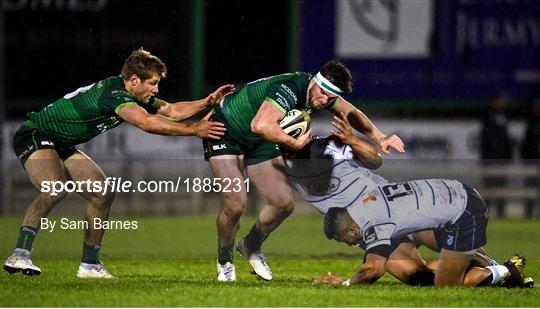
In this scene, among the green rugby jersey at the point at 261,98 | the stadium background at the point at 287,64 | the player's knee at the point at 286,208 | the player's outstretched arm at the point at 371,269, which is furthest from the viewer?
the stadium background at the point at 287,64

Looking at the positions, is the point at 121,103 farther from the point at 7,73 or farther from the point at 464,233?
the point at 7,73

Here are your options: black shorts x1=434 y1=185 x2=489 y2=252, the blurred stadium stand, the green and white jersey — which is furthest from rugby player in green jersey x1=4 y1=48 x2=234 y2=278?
the blurred stadium stand

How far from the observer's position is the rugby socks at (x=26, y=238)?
10.1 metres

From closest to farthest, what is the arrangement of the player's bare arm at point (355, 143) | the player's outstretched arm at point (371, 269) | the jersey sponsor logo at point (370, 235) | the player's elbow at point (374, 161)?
the player's outstretched arm at point (371, 269) → the jersey sponsor logo at point (370, 235) → the player's bare arm at point (355, 143) → the player's elbow at point (374, 161)

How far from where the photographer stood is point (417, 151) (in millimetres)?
19844

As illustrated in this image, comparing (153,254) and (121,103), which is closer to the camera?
(121,103)

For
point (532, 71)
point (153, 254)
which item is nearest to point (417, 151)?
point (532, 71)

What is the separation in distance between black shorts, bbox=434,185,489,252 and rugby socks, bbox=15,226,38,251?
3.22 metres

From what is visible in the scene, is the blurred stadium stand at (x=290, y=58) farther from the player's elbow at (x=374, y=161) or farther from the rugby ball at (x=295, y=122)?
the rugby ball at (x=295, y=122)

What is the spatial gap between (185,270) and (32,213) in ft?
5.57

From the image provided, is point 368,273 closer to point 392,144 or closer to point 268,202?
point 392,144

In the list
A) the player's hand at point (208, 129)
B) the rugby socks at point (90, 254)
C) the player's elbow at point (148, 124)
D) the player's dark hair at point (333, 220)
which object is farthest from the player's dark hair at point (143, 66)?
the player's dark hair at point (333, 220)

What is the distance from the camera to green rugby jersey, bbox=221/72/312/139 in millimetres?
9961

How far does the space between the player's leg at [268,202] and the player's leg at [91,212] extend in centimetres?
114
